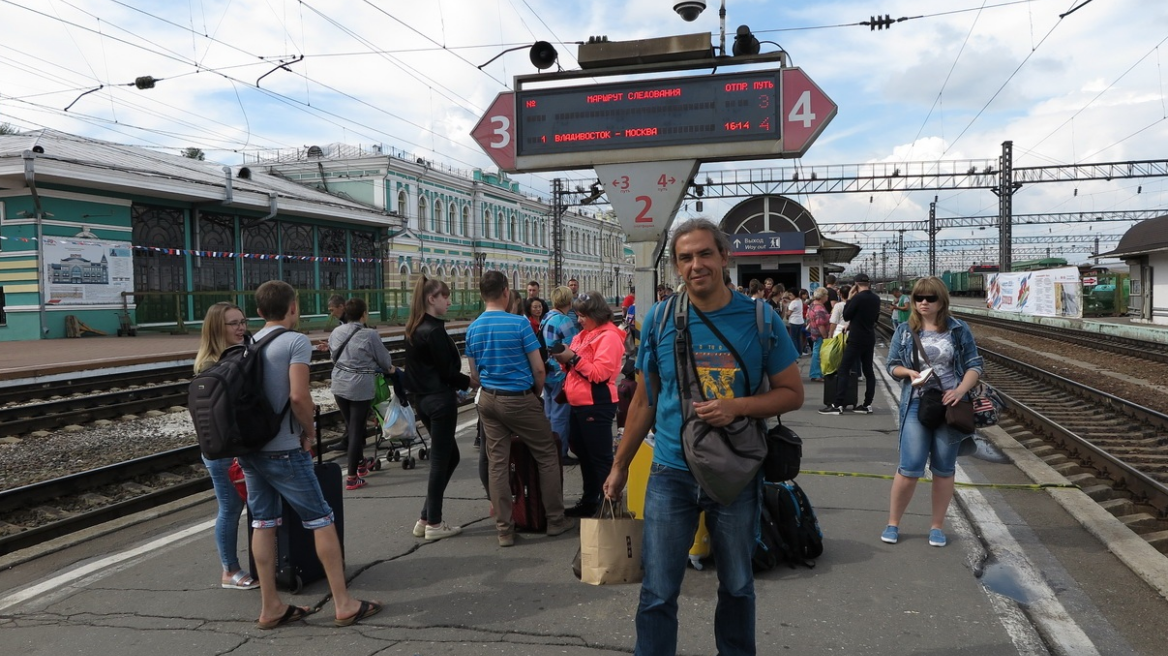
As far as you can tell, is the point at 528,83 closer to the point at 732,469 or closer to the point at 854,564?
the point at 854,564

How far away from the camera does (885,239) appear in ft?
281

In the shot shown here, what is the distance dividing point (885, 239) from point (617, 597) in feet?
288

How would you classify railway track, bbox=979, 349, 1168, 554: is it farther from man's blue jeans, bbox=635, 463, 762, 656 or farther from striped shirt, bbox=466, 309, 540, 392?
striped shirt, bbox=466, 309, 540, 392

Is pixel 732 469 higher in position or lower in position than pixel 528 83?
lower

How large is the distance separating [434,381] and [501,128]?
8.72 feet

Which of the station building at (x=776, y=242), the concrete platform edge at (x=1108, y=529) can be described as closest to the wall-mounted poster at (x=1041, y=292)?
the station building at (x=776, y=242)

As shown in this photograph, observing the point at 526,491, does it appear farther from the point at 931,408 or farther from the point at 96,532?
the point at 96,532

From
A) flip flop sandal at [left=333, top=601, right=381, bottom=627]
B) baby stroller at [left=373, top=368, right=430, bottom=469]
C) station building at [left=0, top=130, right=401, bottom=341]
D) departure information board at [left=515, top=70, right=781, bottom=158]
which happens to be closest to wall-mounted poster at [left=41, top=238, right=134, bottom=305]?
station building at [left=0, top=130, right=401, bottom=341]

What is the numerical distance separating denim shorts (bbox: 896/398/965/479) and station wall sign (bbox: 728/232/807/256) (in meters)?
18.3

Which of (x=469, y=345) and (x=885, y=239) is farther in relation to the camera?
(x=885, y=239)

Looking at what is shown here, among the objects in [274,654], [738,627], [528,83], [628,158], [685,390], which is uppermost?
[528,83]

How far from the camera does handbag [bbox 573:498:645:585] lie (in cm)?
397

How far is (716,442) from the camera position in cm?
273

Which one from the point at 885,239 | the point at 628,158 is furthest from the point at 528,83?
the point at 885,239
